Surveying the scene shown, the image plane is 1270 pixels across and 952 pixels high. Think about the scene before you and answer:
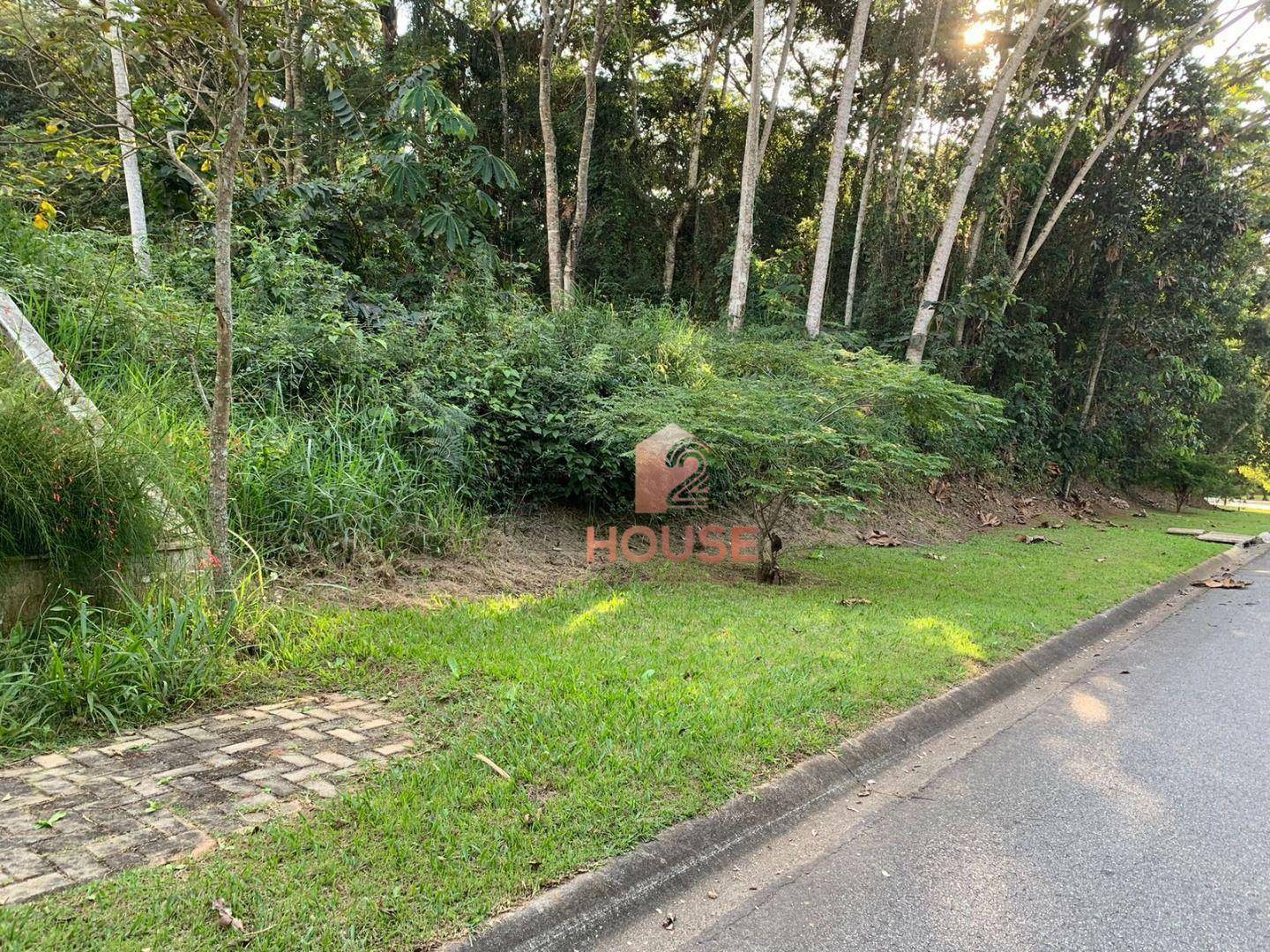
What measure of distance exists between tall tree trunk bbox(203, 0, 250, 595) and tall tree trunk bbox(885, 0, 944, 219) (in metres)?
14.3

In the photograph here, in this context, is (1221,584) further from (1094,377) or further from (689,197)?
(689,197)

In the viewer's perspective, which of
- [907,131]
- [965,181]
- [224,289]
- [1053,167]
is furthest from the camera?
[907,131]

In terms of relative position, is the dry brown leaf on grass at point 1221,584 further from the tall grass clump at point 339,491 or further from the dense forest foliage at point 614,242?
the tall grass clump at point 339,491

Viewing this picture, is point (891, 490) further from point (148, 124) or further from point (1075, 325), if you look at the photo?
point (148, 124)

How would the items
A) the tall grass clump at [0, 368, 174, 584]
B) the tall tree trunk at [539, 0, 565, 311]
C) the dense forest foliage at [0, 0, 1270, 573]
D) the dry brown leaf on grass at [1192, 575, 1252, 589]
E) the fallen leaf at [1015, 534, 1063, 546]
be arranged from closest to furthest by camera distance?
the tall grass clump at [0, 368, 174, 584]
the dense forest foliage at [0, 0, 1270, 573]
the dry brown leaf on grass at [1192, 575, 1252, 589]
the fallen leaf at [1015, 534, 1063, 546]
the tall tree trunk at [539, 0, 565, 311]

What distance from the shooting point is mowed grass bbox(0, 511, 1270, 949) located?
223 cm

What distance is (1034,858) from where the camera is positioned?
2.95 metres

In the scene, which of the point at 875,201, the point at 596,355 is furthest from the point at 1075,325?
the point at 596,355

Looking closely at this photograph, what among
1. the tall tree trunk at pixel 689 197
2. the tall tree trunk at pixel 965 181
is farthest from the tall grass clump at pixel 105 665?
the tall tree trunk at pixel 689 197

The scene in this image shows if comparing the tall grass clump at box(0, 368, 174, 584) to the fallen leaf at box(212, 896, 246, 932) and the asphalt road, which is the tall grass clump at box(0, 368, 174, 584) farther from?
the asphalt road

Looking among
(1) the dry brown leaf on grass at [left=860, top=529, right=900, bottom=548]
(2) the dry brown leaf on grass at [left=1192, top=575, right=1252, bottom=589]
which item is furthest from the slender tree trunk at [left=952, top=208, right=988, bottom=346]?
(2) the dry brown leaf on grass at [left=1192, top=575, right=1252, bottom=589]

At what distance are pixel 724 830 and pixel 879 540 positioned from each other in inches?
311

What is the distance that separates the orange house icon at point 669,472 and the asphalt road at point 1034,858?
384 centimetres

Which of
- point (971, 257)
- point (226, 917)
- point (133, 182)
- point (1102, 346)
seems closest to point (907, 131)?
point (971, 257)
